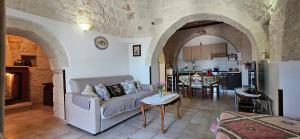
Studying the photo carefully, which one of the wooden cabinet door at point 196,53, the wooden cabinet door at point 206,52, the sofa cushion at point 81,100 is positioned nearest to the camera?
the sofa cushion at point 81,100

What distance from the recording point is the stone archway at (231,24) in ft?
10.7

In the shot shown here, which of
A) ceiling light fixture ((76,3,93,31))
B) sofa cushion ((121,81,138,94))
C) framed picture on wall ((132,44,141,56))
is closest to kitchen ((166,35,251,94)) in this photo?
framed picture on wall ((132,44,141,56))

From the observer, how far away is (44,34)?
2.91 m

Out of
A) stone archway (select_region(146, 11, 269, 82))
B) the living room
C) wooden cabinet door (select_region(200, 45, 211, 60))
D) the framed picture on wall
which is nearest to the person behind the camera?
the living room

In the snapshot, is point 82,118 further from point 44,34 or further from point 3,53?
point 3,53

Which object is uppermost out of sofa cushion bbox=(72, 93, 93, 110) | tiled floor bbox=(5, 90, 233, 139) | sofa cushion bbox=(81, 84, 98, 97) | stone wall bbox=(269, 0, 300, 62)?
stone wall bbox=(269, 0, 300, 62)

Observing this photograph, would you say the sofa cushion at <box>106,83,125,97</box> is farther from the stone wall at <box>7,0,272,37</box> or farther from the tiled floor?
the stone wall at <box>7,0,272,37</box>

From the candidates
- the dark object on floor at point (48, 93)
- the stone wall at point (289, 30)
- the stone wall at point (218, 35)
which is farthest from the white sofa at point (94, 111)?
the stone wall at point (218, 35)

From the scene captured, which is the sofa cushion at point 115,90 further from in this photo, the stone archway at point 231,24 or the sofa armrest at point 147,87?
the stone archway at point 231,24

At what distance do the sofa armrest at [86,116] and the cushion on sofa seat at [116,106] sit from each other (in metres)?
0.10

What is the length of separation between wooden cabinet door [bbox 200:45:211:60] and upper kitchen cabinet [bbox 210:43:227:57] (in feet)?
0.48

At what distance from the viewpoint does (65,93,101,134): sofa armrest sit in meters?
2.61

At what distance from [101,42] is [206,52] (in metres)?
5.35

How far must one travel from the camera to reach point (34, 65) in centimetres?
496
